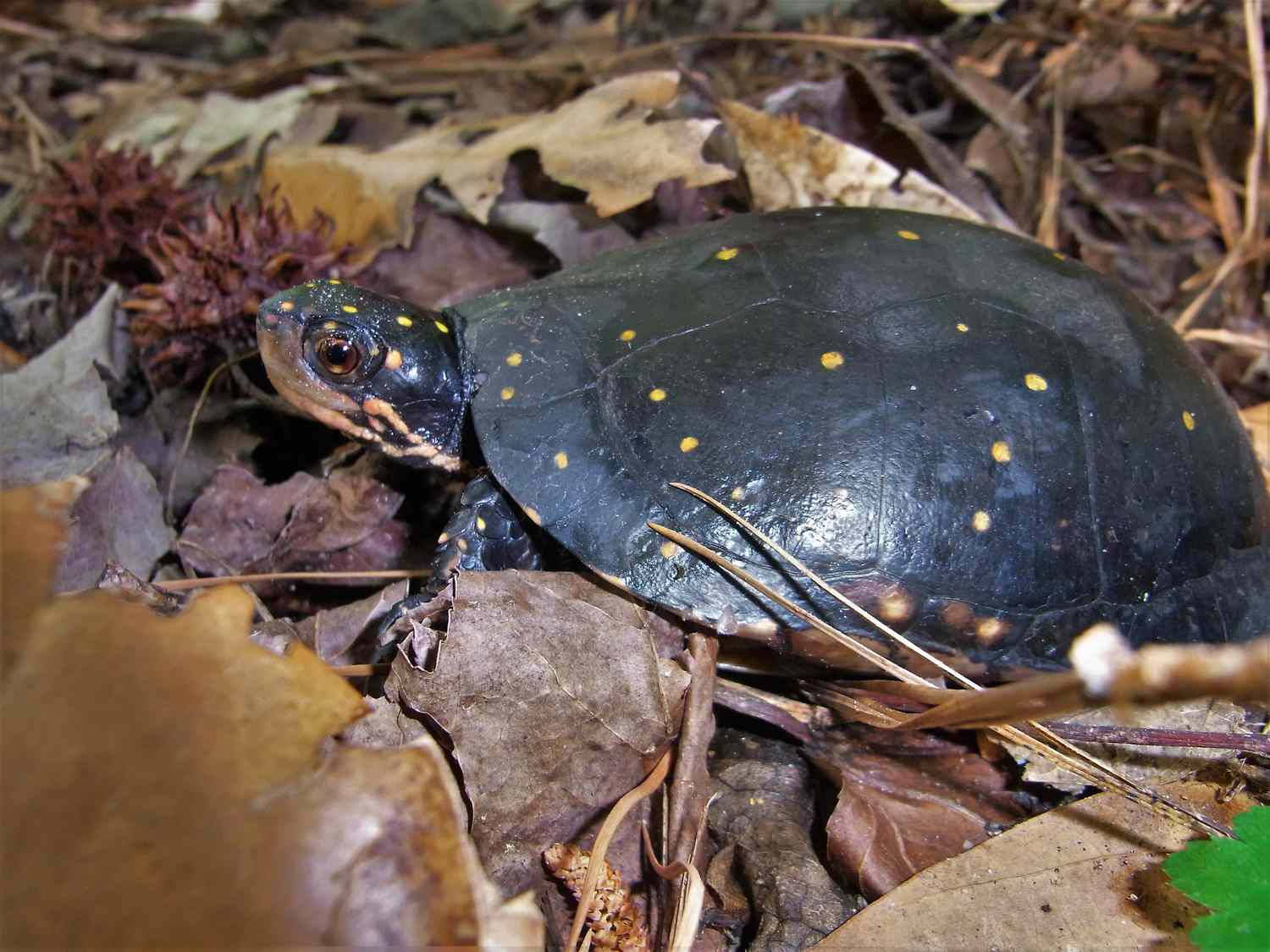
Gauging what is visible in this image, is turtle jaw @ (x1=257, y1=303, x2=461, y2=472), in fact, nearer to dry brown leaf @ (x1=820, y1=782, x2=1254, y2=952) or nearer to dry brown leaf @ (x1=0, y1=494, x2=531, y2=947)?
dry brown leaf @ (x1=0, y1=494, x2=531, y2=947)

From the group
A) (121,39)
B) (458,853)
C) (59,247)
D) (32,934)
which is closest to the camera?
(32,934)

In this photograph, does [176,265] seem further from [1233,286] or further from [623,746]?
[1233,286]

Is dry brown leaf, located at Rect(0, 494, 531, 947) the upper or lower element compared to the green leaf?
upper

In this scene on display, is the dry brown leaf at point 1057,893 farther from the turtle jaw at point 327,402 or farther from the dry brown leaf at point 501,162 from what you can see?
the dry brown leaf at point 501,162

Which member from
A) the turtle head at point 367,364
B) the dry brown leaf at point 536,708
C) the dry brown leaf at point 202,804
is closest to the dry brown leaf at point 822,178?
the turtle head at point 367,364

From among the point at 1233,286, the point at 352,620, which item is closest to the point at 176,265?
the point at 352,620

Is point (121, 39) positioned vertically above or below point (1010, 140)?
above

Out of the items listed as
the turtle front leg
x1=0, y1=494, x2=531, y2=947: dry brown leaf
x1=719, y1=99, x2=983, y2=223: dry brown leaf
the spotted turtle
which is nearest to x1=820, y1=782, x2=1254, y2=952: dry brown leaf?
the spotted turtle
